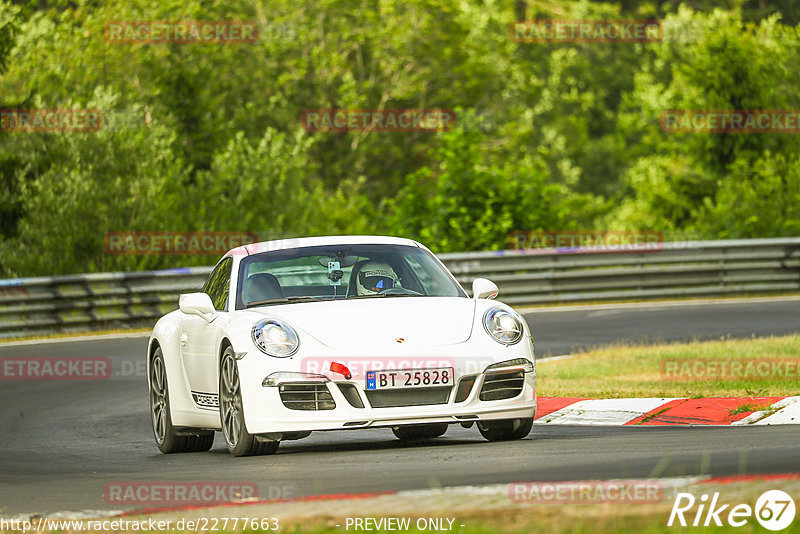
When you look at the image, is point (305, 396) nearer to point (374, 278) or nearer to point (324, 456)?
point (324, 456)

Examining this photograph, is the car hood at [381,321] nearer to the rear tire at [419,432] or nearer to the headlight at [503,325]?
the headlight at [503,325]

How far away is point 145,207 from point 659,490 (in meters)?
21.9

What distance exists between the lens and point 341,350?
28.2 feet

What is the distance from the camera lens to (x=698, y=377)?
1286 centimetres

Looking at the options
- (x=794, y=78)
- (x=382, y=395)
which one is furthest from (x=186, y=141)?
(x=382, y=395)

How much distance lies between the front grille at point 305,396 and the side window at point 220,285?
1.34 m

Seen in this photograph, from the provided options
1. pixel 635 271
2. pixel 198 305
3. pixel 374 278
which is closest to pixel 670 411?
pixel 374 278

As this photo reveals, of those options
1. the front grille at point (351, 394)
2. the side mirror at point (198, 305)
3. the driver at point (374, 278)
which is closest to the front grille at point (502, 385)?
the front grille at point (351, 394)

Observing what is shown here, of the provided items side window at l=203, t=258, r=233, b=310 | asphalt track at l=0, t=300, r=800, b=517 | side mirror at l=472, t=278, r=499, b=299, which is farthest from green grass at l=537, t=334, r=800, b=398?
side window at l=203, t=258, r=233, b=310

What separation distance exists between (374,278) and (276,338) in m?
1.36

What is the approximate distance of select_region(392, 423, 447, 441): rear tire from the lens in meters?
10.3

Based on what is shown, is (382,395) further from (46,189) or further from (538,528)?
(46,189)

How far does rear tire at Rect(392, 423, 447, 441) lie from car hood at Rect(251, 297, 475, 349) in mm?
1313

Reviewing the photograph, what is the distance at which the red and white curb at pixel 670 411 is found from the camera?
32.7 ft
